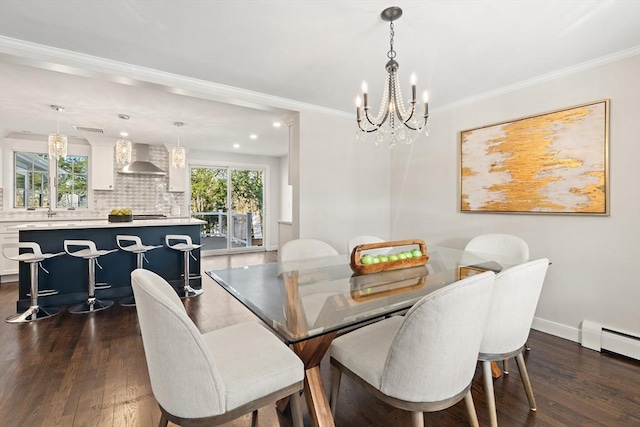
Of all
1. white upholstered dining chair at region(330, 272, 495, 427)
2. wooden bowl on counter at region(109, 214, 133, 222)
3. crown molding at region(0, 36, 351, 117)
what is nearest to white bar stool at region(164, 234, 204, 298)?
wooden bowl on counter at region(109, 214, 133, 222)

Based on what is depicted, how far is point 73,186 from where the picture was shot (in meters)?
5.69

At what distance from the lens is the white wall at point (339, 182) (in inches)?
146

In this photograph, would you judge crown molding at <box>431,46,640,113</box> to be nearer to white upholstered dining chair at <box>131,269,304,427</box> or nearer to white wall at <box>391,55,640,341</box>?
white wall at <box>391,55,640,341</box>

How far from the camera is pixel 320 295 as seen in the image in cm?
159

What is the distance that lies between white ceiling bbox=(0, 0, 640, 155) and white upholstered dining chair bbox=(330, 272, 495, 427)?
1.74 m

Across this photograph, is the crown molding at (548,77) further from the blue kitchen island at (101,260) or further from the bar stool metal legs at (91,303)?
the bar stool metal legs at (91,303)

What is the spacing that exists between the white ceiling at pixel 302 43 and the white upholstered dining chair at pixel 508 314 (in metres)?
1.59

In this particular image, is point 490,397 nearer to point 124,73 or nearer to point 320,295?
point 320,295

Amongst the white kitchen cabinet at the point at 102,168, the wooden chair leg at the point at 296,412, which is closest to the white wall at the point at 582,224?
the wooden chair leg at the point at 296,412

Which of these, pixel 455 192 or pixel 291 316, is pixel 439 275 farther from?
pixel 455 192

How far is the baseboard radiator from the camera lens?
7.72ft

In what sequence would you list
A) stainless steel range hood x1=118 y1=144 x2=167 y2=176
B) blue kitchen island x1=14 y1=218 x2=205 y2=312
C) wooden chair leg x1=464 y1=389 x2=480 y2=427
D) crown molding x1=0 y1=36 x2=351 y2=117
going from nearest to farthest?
wooden chair leg x1=464 y1=389 x2=480 y2=427 < crown molding x1=0 y1=36 x2=351 y2=117 < blue kitchen island x1=14 y1=218 x2=205 y2=312 < stainless steel range hood x1=118 y1=144 x2=167 y2=176

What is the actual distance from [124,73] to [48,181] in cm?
439

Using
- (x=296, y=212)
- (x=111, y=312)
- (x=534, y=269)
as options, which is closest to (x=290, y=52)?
(x=296, y=212)
